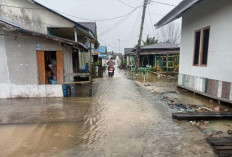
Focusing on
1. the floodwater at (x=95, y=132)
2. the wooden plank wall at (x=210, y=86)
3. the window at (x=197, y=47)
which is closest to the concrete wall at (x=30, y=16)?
the floodwater at (x=95, y=132)

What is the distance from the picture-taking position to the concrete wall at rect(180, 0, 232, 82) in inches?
217

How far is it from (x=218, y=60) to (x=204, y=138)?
13.0ft

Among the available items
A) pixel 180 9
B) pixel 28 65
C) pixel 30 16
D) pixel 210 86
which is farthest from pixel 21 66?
pixel 210 86

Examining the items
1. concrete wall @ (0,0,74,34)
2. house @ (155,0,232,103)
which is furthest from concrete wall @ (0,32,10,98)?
house @ (155,0,232,103)

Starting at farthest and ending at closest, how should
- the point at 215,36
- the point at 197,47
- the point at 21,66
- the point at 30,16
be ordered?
the point at 30,16 → the point at 197,47 → the point at 21,66 → the point at 215,36

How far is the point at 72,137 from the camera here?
3533 mm

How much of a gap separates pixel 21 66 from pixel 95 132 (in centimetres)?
531

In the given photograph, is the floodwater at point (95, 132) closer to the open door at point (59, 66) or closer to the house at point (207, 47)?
the open door at point (59, 66)

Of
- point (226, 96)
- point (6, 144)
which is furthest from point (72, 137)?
point (226, 96)

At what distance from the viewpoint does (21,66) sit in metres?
6.84

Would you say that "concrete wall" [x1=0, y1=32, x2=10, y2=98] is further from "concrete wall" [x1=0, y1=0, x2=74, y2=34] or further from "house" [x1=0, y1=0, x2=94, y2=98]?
"concrete wall" [x1=0, y1=0, x2=74, y2=34]

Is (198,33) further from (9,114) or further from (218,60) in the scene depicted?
(9,114)

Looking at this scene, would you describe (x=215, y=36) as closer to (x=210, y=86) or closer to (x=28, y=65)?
(x=210, y=86)

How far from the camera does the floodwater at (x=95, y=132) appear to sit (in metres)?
3.00
